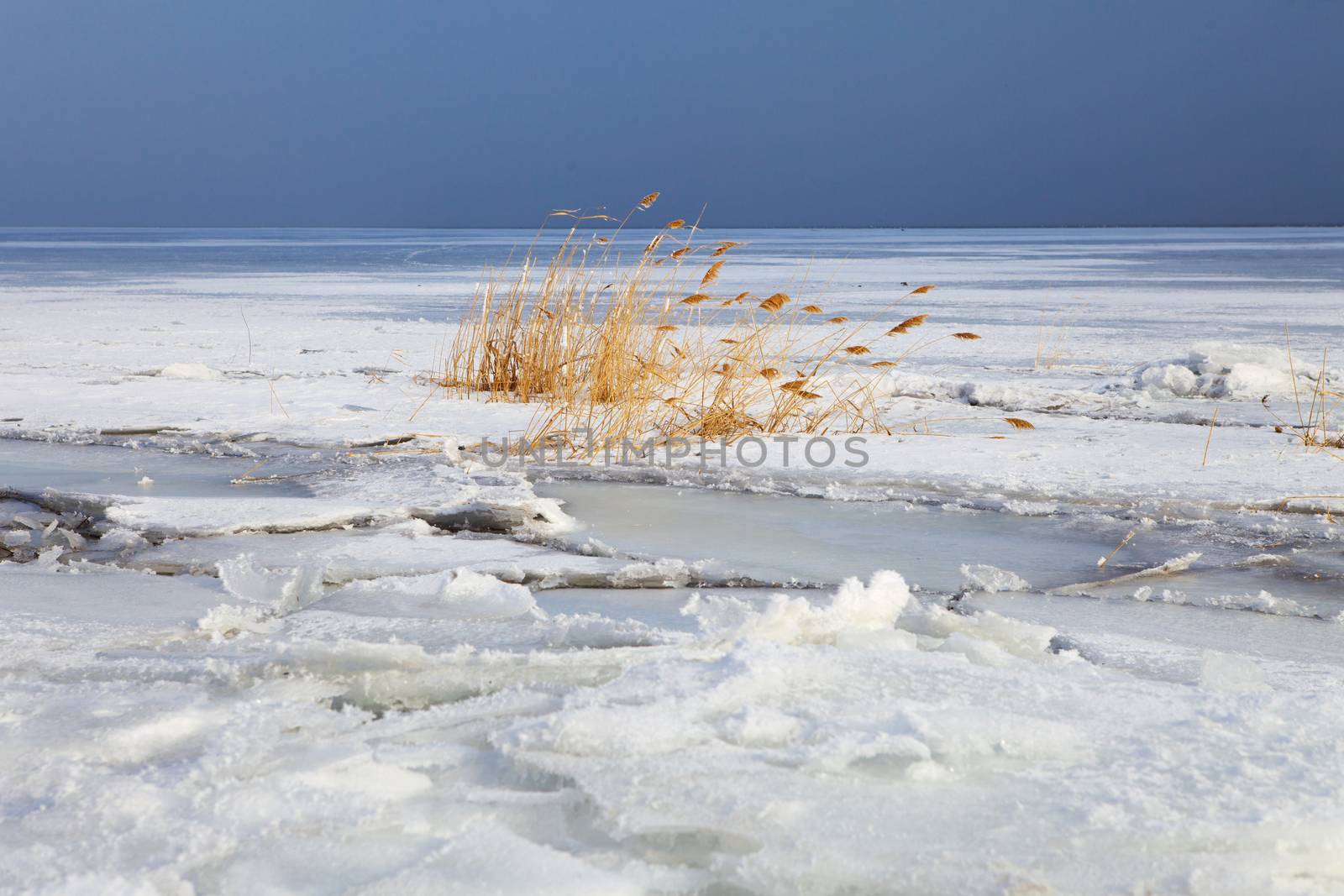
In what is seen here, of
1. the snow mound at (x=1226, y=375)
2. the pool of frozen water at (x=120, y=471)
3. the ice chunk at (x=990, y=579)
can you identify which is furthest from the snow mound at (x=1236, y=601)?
the snow mound at (x=1226, y=375)

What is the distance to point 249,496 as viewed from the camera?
2.98 m

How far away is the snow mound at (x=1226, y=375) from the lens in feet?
16.0

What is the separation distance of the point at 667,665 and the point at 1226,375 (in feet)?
13.4

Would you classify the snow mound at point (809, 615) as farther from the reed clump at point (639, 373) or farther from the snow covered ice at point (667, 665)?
the reed clump at point (639, 373)

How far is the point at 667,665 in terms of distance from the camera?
64.7 inches

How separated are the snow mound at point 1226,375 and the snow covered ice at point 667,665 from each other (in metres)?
0.81

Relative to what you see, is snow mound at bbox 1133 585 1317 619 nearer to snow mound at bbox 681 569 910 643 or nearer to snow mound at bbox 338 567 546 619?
snow mound at bbox 681 569 910 643

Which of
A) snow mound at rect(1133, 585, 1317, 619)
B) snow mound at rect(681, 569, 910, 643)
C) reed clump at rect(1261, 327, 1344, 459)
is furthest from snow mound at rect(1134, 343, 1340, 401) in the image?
snow mound at rect(681, 569, 910, 643)

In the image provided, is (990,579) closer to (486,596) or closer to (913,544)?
(913,544)

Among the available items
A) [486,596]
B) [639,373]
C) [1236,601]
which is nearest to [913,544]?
[1236,601]

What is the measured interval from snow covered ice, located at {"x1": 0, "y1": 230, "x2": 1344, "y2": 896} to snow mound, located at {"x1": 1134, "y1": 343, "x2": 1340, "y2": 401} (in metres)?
0.81

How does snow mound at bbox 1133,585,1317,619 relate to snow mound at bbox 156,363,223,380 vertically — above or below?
above

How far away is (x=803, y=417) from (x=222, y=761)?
10.3 feet

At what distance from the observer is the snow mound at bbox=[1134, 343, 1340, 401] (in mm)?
4863
